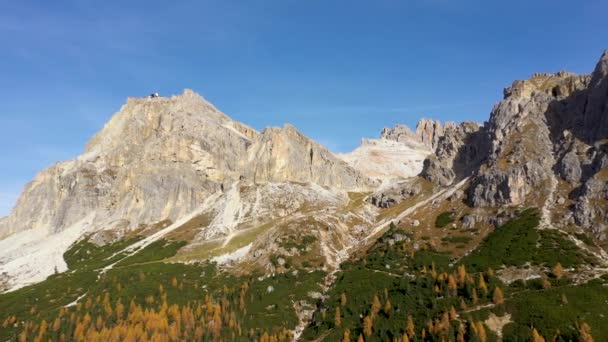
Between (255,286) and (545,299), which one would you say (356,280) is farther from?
(545,299)

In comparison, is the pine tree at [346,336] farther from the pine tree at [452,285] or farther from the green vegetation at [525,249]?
the green vegetation at [525,249]

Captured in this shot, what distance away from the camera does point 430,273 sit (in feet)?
571

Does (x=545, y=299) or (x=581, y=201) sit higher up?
(x=581, y=201)

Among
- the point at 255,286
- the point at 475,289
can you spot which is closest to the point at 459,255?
the point at 475,289

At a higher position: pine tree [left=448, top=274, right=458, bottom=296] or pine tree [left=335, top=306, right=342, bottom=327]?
pine tree [left=448, top=274, right=458, bottom=296]

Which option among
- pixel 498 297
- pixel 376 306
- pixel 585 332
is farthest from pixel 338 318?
pixel 585 332

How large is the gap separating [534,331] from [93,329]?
496 ft

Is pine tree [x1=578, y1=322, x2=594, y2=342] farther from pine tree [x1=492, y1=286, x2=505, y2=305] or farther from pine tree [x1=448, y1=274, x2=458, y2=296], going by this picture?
pine tree [x1=448, y1=274, x2=458, y2=296]

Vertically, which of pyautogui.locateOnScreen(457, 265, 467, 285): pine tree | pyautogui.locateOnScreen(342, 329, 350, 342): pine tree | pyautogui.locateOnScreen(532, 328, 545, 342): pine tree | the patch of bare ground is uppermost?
pyautogui.locateOnScreen(457, 265, 467, 285): pine tree

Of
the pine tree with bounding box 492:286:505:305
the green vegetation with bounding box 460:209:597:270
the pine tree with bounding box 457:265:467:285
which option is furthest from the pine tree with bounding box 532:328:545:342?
the green vegetation with bounding box 460:209:597:270

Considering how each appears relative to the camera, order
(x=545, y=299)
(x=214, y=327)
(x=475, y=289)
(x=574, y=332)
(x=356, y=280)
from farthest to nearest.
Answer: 1. (x=356, y=280)
2. (x=214, y=327)
3. (x=475, y=289)
4. (x=545, y=299)
5. (x=574, y=332)

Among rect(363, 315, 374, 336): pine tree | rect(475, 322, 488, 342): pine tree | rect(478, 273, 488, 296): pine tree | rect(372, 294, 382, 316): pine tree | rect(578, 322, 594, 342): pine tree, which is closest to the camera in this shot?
rect(578, 322, 594, 342): pine tree

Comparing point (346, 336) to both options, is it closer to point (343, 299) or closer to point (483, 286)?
A: point (343, 299)

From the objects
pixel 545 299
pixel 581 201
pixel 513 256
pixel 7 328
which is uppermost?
pixel 581 201
